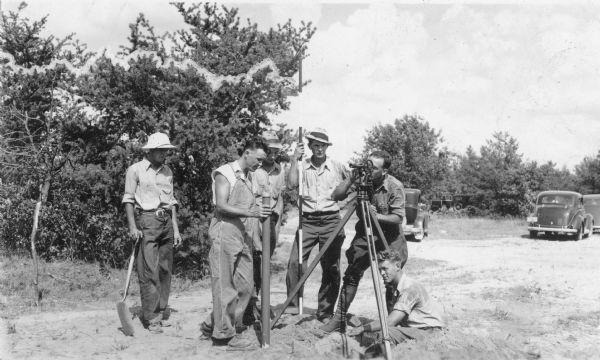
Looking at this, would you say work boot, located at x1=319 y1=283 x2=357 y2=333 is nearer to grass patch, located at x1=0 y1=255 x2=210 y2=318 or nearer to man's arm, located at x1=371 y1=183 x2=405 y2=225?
man's arm, located at x1=371 y1=183 x2=405 y2=225

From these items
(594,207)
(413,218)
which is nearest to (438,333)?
(413,218)

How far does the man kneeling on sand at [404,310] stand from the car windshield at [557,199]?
16.9 m

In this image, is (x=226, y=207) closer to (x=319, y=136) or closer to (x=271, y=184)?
(x=319, y=136)

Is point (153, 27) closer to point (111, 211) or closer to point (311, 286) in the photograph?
point (111, 211)

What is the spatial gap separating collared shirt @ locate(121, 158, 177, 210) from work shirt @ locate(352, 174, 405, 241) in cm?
214

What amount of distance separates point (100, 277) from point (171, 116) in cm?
266

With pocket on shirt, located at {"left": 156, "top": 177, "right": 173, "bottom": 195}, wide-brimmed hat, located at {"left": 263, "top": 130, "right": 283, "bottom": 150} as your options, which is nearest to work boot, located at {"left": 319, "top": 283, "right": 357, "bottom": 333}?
wide-brimmed hat, located at {"left": 263, "top": 130, "right": 283, "bottom": 150}

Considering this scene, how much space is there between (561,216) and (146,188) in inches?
679

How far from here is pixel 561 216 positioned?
62.8 feet

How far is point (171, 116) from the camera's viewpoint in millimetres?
Answer: 8180

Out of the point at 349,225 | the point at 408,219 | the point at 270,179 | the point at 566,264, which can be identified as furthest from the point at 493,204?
the point at 270,179

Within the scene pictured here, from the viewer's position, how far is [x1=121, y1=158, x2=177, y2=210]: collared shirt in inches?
227

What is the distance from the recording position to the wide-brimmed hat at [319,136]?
5663mm

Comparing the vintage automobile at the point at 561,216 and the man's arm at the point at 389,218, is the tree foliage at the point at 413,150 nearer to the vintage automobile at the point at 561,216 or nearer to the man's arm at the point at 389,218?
the vintage automobile at the point at 561,216
